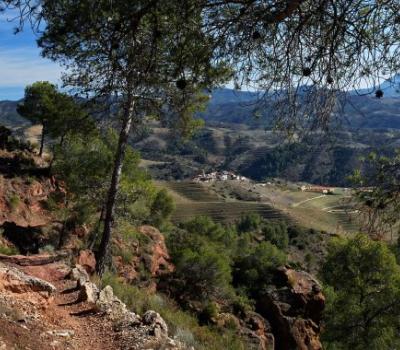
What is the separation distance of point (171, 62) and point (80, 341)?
3266 mm

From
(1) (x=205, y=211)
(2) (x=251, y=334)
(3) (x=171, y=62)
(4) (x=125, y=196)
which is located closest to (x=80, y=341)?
(3) (x=171, y=62)

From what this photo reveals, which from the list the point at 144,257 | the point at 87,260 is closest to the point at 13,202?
the point at 144,257

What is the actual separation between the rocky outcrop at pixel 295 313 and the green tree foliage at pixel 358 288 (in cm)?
60

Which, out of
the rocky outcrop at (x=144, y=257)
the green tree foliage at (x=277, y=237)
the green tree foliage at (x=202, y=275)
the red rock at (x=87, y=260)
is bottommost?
the green tree foliage at (x=277, y=237)

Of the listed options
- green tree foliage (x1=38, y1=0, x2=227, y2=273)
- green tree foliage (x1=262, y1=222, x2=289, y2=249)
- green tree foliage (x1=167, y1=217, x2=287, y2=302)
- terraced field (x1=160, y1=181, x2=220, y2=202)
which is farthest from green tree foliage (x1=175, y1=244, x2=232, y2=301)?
terraced field (x1=160, y1=181, x2=220, y2=202)

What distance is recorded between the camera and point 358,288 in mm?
17516

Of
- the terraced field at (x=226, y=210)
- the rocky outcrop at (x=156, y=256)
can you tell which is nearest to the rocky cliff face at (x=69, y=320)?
the rocky outcrop at (x=156, y=256)

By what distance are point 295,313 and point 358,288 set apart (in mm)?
2634

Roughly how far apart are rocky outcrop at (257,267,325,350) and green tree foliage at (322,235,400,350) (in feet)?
1.97

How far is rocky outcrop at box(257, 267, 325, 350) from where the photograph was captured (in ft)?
58.6

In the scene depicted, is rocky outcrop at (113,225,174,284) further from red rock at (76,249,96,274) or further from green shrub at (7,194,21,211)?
green shrub at (7,194,21,211)

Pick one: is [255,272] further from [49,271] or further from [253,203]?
[253,203]

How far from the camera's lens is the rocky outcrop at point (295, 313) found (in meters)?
17.9

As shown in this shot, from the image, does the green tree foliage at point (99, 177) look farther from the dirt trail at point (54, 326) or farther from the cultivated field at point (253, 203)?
the cultivated field at point (253, 203)
